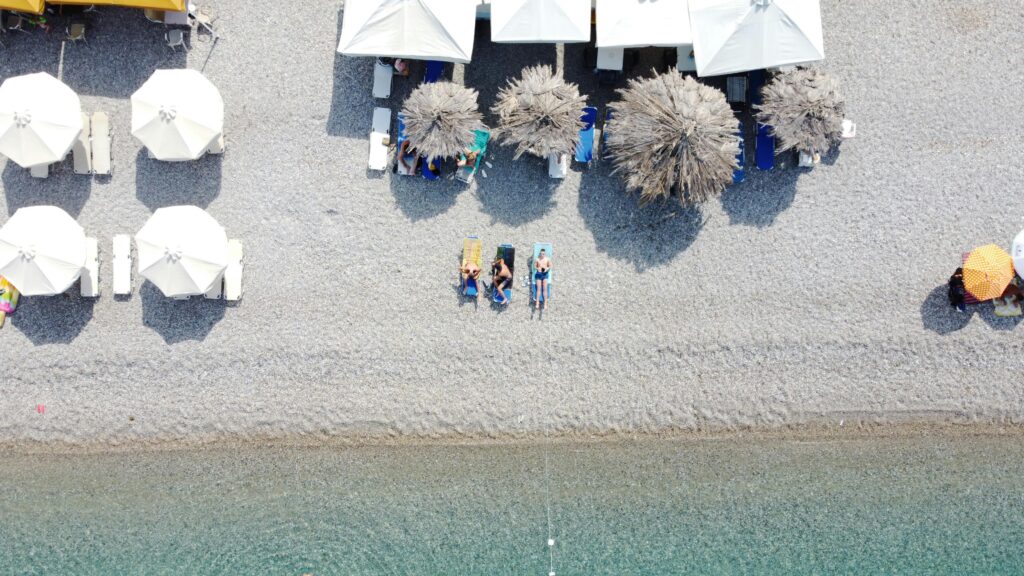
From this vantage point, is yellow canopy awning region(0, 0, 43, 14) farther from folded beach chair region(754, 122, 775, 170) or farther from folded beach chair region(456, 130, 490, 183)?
folded beach chair region(754, 122, 775, 170)

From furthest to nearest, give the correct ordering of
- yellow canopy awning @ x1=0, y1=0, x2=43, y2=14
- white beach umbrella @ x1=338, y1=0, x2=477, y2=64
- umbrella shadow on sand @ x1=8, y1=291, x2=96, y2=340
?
umbrella shadow on sand @ x1=8, y1=291, x2=96, y2=340, white beach umbrella @ x1=338, y1=0, x2=477, y2=64, yellow canopy awning @ x1=0, y1=0, x2=43, y2=14

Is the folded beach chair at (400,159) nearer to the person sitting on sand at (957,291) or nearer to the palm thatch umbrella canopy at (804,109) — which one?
the palm thatch umbrella canopy at (804,109)

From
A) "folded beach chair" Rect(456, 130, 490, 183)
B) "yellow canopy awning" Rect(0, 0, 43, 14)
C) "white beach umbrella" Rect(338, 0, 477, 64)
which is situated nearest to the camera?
"yellow canopy awning" Rect(0, 0, 43, 14)

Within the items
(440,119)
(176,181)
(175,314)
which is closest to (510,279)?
(440,119)

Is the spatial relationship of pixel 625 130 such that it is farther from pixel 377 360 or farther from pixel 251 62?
pixel 251 62

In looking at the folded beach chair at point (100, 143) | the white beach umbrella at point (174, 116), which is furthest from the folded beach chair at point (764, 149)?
the folded beach chair at point (100, 143)

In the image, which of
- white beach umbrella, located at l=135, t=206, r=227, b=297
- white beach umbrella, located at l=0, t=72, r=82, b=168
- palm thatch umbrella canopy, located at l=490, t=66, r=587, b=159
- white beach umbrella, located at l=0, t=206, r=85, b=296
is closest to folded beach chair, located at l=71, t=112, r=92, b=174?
white beach umbrella, located at l=0, t=72, r=82, b=168
